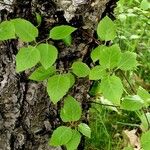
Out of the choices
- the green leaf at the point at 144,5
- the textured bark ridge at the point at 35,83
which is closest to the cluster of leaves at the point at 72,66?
the textured bark ridge at the point at 35,83

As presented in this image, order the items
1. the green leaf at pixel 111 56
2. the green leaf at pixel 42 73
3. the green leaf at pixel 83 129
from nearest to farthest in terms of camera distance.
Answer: the green leaf at pixel 111 56
the green leaf at pixel 42 73
the green leaf at pixel 83 129

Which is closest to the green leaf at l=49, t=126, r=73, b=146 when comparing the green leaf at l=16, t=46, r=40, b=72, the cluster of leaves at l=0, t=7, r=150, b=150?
the cluster of leaves at l=0, t=7, r=150, b=150

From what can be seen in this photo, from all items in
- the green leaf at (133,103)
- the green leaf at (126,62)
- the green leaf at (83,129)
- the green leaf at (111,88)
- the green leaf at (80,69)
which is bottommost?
the green leaf at (83,129)

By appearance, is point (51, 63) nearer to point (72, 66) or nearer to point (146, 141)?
point (72, 66)

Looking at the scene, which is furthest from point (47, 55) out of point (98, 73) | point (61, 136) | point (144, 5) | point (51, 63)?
point (144, 5)

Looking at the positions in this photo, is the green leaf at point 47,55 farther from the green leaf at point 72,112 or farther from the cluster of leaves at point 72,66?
the green leaf at point 72,112

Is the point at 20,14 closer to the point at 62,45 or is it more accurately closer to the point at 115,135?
the point at 62,45
